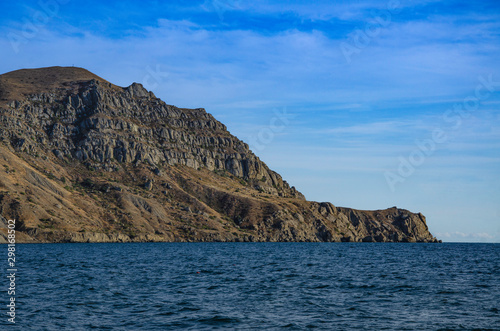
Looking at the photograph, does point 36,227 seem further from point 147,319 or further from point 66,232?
point 147,319

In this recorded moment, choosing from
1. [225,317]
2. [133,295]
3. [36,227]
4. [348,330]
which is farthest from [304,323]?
[36,227]

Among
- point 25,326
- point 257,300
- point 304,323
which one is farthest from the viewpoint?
point 257,300

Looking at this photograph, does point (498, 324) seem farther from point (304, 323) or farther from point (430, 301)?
point (304, 323)

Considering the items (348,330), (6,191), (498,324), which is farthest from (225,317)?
(6,191)

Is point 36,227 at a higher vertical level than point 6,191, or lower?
lower

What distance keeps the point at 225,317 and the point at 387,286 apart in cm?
2645

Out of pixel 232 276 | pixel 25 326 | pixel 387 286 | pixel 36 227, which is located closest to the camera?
pixel 25 326

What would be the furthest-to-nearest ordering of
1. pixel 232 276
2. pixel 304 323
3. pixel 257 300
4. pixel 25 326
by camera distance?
pixel 232 276 → pixel 257 300 → pixel 304 323 → pixel 25 326

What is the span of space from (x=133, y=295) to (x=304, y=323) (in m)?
19.5

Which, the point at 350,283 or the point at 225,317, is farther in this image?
the point at 350,283

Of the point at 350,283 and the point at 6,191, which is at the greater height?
the point at 6,191

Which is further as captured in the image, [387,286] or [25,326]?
[387,286]

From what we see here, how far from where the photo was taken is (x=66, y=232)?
178125 millimetres

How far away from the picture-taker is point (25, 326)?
1345 inches
